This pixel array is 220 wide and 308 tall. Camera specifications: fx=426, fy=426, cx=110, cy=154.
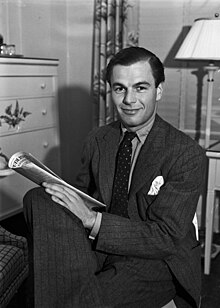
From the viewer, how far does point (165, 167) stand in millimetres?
1462

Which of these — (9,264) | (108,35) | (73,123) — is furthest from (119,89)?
(73,123)

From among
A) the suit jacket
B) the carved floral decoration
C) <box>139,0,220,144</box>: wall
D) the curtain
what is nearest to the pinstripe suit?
the suit jacket

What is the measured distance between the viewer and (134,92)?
4.89 ft

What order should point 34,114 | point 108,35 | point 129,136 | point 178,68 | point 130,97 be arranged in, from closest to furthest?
point 130,97
point 129,136
point 34,114
point 178,68
point 108,35

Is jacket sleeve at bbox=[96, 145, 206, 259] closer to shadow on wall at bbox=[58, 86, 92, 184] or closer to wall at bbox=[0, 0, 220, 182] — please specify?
wall at bbox=[0, 0, 220, 182]

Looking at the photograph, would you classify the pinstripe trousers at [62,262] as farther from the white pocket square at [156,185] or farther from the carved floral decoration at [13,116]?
the carved floral decoration at [13,116]

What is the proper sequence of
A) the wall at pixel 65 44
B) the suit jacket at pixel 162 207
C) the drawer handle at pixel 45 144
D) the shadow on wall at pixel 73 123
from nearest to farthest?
the suit jacket at pixel 162 207, the drawer handle at pixel 45 144, the wall at pixel 65 44, the shadow on wall at pixel 73 123

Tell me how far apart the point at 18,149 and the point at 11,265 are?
1521 millimetres

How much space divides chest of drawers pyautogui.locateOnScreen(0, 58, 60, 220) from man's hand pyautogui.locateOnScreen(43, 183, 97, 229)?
1.76m

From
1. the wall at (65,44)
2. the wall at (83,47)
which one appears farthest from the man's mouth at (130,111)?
the wall at (65,44)

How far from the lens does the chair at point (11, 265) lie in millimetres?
1686

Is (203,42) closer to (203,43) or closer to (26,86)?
(203,43)

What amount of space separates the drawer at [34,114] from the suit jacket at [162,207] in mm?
1547

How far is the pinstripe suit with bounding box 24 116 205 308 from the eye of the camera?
1.32 metres
